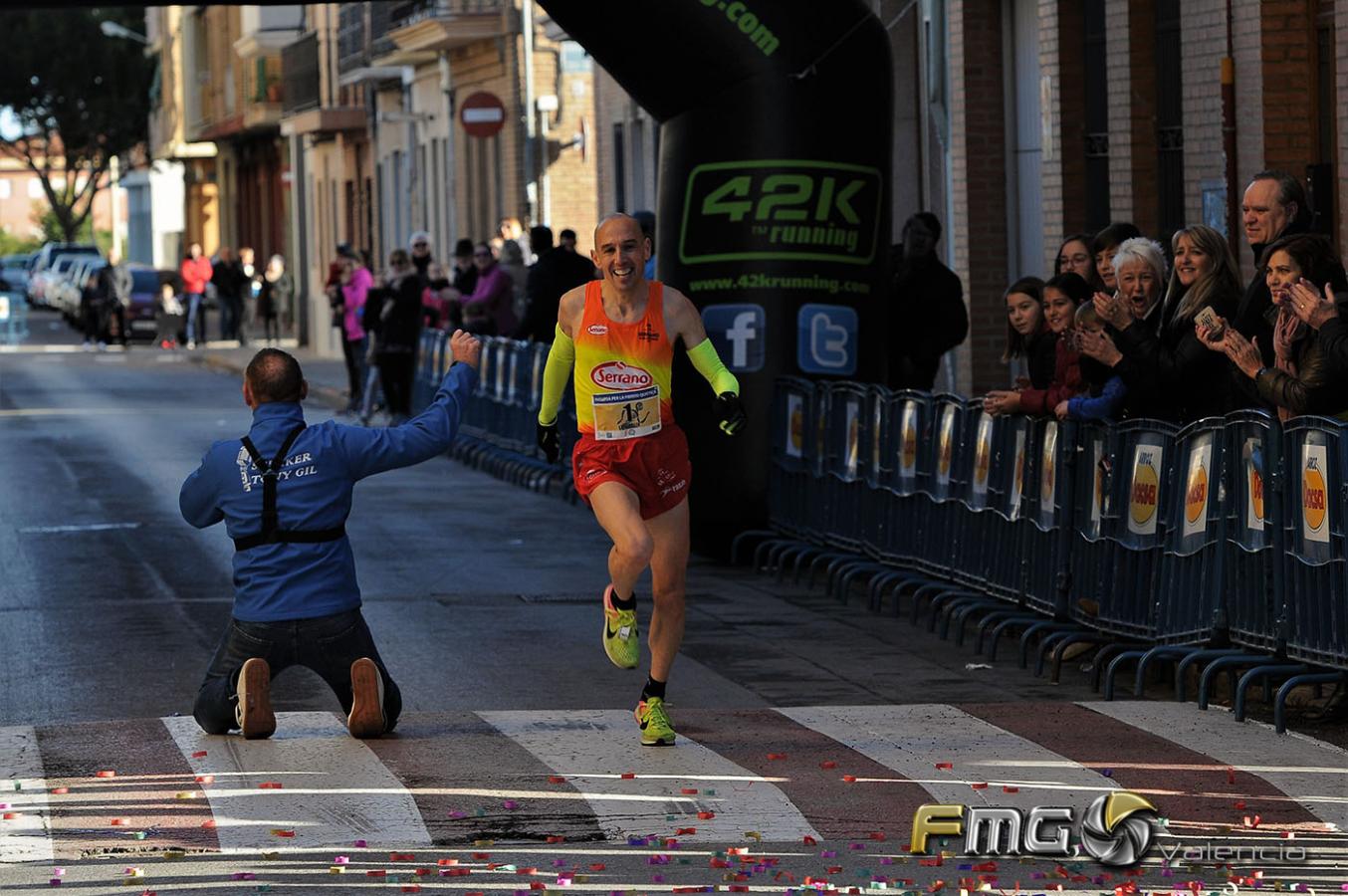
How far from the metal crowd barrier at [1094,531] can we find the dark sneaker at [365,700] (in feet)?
9.98

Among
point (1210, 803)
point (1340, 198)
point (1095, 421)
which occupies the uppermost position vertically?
point (1340, 198)

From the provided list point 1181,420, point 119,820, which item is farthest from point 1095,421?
point 119,820

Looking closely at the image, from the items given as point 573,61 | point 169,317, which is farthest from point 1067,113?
point 169,317

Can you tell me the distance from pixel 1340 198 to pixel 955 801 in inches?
323

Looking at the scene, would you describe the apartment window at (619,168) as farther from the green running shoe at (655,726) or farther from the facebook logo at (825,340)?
the green running shoe at (655,726)

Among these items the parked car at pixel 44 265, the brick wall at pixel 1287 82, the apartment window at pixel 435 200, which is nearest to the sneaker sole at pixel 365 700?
the brick wall at pixel 1287 82

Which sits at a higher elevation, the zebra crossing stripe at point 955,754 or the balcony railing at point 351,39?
the balcony railing at point 351,39

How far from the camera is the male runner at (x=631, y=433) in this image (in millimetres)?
10023

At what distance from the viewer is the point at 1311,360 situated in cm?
1023

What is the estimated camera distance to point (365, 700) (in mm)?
9734

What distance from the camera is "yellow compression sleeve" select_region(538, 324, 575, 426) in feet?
33.9

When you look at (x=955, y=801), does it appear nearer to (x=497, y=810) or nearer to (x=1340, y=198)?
(x=497, y=810)

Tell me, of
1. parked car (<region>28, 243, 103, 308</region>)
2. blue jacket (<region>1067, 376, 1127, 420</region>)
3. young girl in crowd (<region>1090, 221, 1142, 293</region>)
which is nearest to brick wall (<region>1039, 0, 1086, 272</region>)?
young girl in crowd (<region>1090, 221, 1142, 293</region>)

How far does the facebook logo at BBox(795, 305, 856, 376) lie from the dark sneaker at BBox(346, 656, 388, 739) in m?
6.65
